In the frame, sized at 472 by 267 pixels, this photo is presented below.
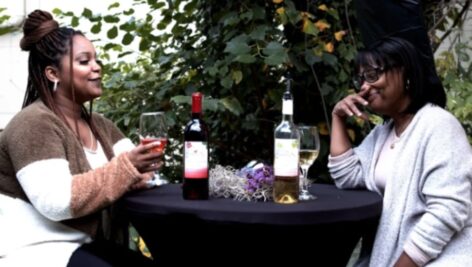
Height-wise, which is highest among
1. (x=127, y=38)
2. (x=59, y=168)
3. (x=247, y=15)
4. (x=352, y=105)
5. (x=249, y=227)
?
(x=247, y=15)

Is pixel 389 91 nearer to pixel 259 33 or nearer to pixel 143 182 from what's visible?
pixel 143 182

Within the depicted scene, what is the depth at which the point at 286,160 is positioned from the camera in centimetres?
163

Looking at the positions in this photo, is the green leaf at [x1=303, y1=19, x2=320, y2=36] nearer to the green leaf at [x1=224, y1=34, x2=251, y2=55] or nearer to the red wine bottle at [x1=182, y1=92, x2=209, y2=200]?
the green leaf at [x1=224, y1=34, x2=251, y2=55]

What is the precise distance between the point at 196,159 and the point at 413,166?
613 mm

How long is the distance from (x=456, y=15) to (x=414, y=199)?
74.5 inches

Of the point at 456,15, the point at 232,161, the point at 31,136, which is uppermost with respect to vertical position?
the point at 456,15

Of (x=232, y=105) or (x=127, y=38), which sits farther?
(x=127, y=38)

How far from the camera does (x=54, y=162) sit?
1700 mm

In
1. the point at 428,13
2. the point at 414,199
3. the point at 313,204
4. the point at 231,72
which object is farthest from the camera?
the point at 428,13

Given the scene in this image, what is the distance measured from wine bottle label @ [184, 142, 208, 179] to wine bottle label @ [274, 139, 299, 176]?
19 cm

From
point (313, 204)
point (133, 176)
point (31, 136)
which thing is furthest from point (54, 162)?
point (313, 204)

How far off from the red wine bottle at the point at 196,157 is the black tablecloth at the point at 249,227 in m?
0.04

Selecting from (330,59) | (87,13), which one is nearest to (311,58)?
(330,59)

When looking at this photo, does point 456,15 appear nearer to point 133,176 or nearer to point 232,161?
point 232,161
